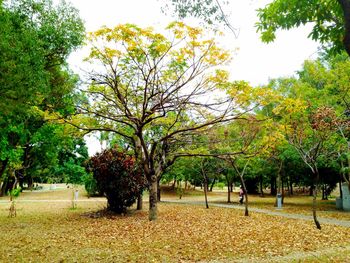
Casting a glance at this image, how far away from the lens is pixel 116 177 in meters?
16.2

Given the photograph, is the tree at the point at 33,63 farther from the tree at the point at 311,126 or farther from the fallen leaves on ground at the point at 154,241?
the tree at the point at 311,126

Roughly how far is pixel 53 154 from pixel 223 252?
57.2 ft

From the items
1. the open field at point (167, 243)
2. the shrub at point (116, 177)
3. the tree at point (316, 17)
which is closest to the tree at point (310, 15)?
the tree at point (316, 17)

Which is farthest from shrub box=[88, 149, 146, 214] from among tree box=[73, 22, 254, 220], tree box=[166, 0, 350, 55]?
tree box=[166, 0, 350, 55]

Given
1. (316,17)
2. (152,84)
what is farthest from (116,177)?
(316,17)

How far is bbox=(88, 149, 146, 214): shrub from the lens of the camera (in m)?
16.1

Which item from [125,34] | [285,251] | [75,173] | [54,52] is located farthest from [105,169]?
[75,173]

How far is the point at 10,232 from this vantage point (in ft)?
35.9

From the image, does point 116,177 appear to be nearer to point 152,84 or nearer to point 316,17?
point 152,84

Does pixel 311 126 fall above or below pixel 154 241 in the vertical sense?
above

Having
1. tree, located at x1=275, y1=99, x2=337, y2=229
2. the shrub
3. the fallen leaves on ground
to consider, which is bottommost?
the fallen leaves on ground

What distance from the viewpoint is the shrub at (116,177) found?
635 inches

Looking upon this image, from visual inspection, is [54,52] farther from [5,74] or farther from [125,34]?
[5,74]

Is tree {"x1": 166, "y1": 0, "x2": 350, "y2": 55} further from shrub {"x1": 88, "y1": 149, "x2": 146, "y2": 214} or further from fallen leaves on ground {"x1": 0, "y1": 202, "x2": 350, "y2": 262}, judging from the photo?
shrub {"x1": 88, "y1": 149, "x2": 146, "y2": 214}
